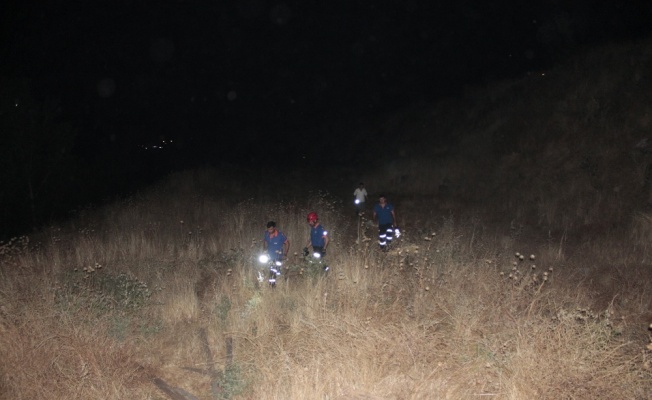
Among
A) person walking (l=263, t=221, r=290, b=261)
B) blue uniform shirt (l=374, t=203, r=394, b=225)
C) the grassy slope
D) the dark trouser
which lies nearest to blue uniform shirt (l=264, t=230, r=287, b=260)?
person walking (l=263, t=221, r=290, b=261)

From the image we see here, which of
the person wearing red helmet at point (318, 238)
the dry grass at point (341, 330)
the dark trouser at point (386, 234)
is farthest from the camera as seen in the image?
the dark trouser at point (386, 234)

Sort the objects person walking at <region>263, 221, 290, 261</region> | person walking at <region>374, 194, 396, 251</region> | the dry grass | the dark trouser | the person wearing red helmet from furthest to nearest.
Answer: person walking at <region>374, 194, 396, 251</region>
the dark trouser
the person wearing red helmet
person walking at <region>263, 221, 290, 261</region>
the dry grass

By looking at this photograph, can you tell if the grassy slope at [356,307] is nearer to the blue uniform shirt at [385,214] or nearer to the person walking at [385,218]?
the person walking at [385,218]

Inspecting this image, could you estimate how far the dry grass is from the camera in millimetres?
4180

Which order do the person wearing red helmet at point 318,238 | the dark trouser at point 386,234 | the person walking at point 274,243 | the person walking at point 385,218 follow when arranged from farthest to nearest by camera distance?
the person walking at point 385,218, the dark trouser at point 386,234, the person wearing red helmet at point 318,238, the person walking at point 274,243

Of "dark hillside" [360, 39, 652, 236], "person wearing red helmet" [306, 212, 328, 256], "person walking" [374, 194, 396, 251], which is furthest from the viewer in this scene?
"dark hillside" [360, 39, 652, 236]

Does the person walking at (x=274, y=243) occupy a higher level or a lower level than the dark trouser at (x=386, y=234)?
higher

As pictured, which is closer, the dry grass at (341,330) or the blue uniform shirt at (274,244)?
the dry grass at (341,330)

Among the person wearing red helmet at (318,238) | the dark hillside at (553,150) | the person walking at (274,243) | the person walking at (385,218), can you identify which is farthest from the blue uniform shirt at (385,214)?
the dark hillside at (553,150)

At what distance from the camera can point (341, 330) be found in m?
4.96

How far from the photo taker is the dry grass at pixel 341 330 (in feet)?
13.7

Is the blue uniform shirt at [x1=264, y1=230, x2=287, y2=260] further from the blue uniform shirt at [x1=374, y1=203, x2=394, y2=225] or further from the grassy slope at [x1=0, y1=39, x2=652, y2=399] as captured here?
the blue uniform shirt at [x1=374, y1=203, x2=394, y2=225]

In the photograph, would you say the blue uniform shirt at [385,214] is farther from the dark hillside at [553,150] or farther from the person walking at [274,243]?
the dark hillside at [553,150]

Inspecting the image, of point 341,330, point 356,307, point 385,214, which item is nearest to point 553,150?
point 385,214
